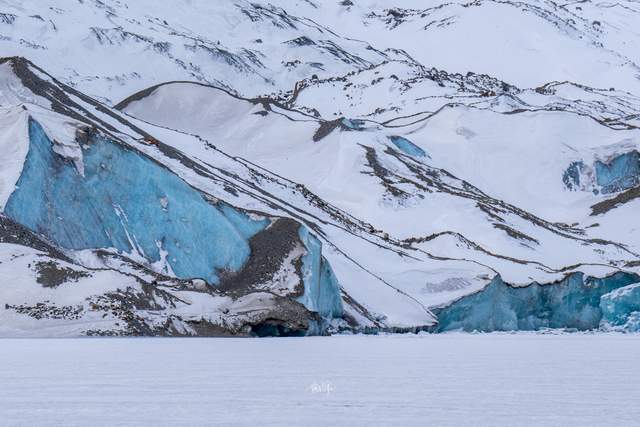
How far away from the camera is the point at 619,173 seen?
318 feet

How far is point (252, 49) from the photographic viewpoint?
463ft

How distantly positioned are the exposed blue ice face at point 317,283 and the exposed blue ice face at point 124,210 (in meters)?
2.37

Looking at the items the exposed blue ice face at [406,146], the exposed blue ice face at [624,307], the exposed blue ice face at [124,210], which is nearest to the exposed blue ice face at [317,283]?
the exposed blue ice face at [124,210]

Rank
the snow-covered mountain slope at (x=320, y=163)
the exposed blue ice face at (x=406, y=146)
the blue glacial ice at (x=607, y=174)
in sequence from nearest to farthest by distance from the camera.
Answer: the snow-covered mountain slope at (x=320, y=163) → the exposed blue ice face at (x=406, y=146) → the blue glacial ice at (x=607, y=174)

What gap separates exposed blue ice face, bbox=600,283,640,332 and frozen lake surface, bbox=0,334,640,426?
2947 centimetres

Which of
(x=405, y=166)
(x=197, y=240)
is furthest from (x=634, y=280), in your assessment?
(x=197, y=240)

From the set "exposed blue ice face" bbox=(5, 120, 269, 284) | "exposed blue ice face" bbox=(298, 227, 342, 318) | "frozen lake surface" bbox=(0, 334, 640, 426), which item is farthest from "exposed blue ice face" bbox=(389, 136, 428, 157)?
"frozen lake surface" bbox=(0, 334, 640, 426)

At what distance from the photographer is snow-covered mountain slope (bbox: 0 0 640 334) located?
3719 cm

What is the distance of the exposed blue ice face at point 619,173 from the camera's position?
96.5 metres

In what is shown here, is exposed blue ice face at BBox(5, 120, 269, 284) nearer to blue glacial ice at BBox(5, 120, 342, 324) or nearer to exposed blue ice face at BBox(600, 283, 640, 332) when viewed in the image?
blue glacial ice at BBox(5, 120, 342, 324)

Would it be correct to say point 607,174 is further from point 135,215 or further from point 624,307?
point 135,215

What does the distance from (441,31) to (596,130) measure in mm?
79246

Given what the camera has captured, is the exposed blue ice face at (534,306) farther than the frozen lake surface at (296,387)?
Yes

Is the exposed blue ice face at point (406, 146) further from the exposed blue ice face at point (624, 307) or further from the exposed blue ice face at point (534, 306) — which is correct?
the exposed blue ice face at point (624, 307)
